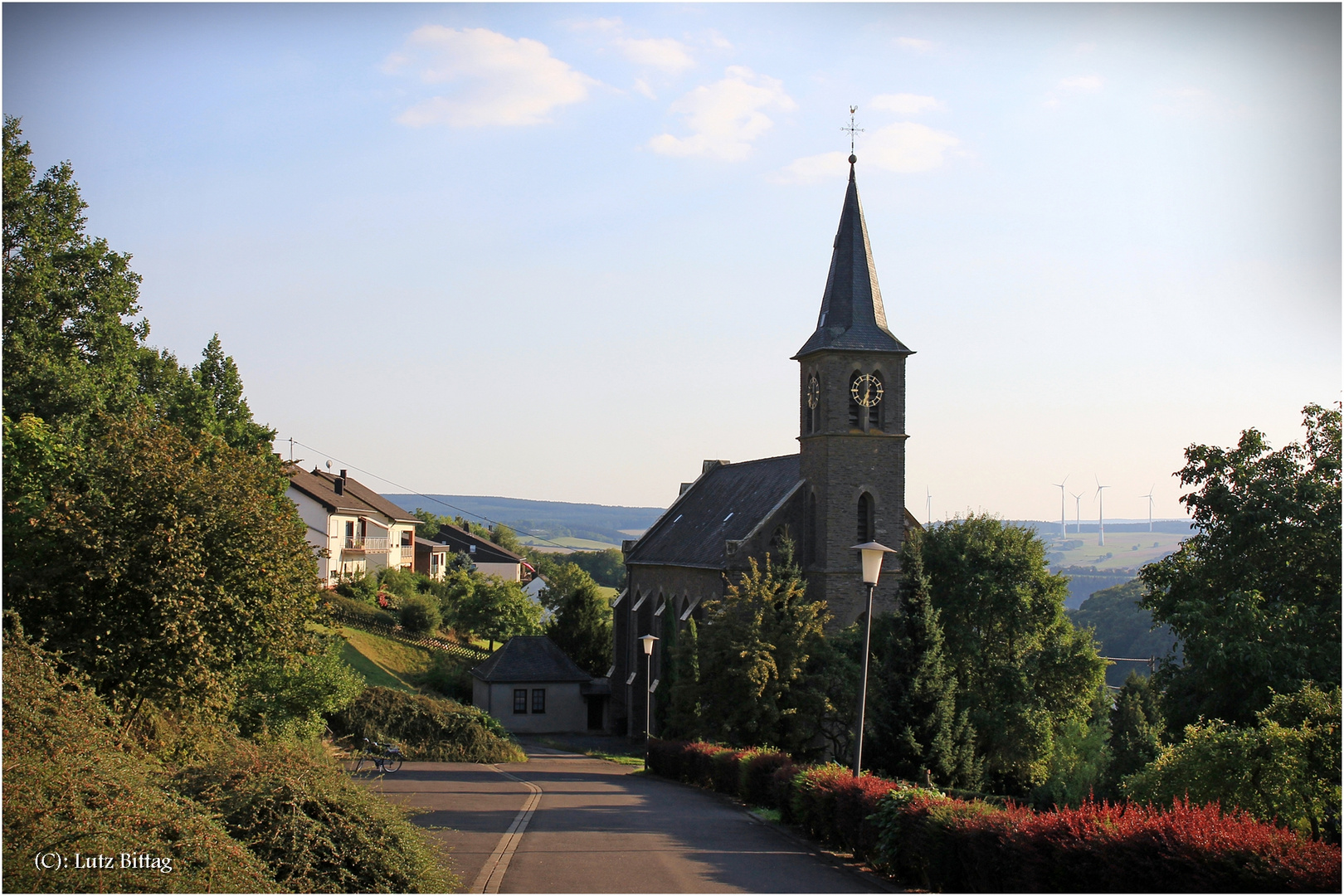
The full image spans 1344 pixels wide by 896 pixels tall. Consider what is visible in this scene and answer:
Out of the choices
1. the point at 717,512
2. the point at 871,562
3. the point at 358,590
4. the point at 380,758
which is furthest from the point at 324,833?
the point at 358,590

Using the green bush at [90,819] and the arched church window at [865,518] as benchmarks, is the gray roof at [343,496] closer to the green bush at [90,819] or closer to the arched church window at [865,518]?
the arched church window at [865,518]

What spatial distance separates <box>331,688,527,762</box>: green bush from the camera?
34.8 m

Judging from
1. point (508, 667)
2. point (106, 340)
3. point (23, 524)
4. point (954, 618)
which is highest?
point (106, 340)

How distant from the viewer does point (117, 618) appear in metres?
17.6

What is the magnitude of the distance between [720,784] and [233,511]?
13.2 m

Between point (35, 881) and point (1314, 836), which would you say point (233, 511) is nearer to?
point (35, 881)

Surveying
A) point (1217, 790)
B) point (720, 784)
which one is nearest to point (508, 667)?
point (720, 784)

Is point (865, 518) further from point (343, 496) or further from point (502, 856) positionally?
point (343, 496)

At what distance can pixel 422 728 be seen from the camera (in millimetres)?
35875

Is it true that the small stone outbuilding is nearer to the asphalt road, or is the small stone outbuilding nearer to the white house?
the white house

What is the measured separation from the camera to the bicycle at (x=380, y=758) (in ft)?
89.9

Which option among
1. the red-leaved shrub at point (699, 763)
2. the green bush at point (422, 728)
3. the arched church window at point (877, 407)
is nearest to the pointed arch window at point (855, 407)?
the arched church window at point (877, 407)

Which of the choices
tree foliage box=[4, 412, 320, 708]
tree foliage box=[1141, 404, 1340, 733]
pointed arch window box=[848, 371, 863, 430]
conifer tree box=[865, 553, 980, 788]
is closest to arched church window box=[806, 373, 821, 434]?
pointed arch window box=[848, 371, 863, 430]

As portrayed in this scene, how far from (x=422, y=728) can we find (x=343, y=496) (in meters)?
40.6
